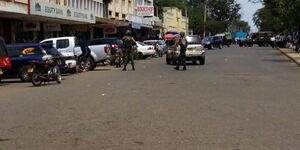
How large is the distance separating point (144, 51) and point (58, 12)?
908cm

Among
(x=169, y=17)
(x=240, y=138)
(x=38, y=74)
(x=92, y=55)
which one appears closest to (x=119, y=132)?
(x=240, y=138)

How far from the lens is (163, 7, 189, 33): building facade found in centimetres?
11319

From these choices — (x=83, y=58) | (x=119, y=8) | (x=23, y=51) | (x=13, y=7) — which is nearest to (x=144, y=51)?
(x=83, y=58)

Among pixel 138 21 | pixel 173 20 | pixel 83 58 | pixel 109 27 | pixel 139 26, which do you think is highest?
pixel 173 20

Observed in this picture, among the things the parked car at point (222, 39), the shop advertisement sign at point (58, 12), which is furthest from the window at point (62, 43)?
the parked car at point (222, 39)

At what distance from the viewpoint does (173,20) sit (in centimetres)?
12138

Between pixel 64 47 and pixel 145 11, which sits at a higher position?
pixel 145 11

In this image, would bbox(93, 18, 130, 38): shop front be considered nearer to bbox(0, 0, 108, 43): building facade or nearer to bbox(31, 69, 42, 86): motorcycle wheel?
bbox(0, 0, 108, 43): building facade

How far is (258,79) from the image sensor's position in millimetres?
21688

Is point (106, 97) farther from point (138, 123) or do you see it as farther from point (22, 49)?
point (22, 49)

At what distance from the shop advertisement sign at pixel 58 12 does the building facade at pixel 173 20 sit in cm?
6345

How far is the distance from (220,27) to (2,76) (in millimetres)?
137267

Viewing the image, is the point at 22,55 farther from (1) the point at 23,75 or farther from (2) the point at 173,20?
(2) the point at 173,20

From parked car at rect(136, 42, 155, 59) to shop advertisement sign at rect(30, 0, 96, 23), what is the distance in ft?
14.8
